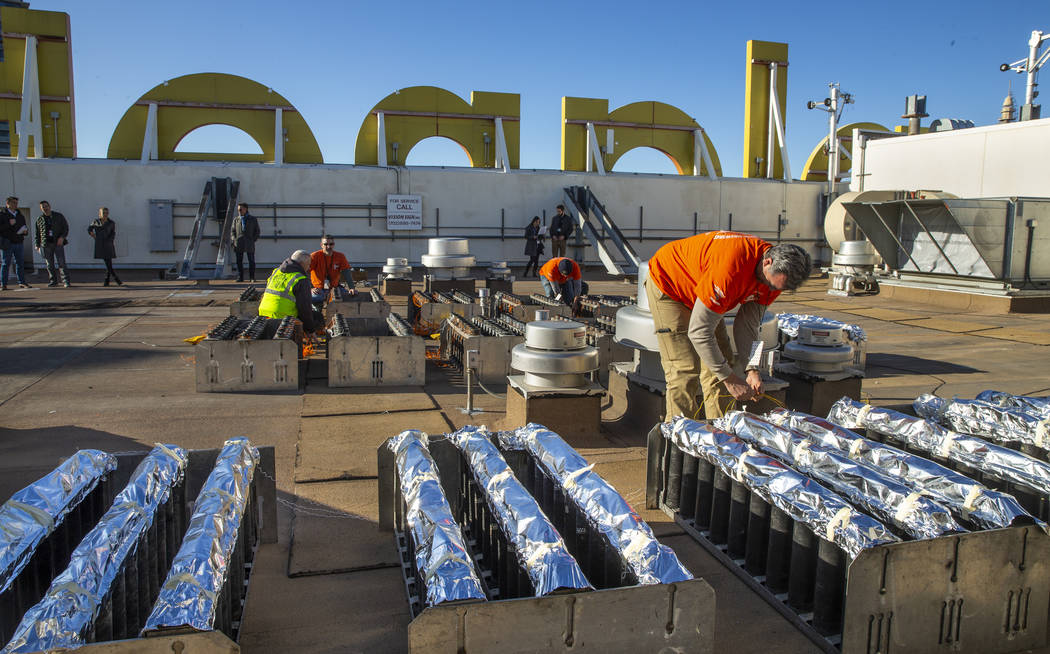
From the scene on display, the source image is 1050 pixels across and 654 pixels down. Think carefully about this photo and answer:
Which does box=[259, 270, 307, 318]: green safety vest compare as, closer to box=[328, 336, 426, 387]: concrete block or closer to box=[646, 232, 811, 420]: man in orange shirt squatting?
box=[328, 336, 426, 387]: concrete block

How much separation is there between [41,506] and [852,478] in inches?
123

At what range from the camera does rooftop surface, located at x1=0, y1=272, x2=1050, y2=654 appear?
3.07 metres

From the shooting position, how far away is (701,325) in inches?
161

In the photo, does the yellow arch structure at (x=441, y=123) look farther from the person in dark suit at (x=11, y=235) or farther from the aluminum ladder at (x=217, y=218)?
the person in dark suit at (x=11, y=235)

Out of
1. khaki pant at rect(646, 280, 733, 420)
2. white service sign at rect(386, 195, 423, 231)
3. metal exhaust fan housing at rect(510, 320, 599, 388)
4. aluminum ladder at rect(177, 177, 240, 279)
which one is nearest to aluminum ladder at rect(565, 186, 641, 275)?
white service sign at rect(386, 195, 423, 231)

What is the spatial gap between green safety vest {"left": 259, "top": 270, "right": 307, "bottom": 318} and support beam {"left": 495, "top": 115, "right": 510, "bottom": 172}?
14.6 m

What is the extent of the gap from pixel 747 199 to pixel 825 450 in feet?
72.7

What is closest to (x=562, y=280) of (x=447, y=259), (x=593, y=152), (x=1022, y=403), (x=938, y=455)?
(x=447, y=259)

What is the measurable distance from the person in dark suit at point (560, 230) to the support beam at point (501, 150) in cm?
278

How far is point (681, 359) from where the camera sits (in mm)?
4586

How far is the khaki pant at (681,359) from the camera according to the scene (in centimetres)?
454

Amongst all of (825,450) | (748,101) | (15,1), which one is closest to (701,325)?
(825,450)

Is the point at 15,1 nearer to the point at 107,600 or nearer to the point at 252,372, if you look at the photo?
the point at 252,372

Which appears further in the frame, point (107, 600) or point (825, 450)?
point (825, 450)
